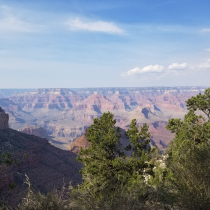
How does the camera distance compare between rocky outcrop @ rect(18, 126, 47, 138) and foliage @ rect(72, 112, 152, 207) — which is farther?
rocky outcrop @ rect(18, 126, 47, 138)

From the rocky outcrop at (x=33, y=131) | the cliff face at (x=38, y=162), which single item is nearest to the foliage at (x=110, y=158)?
the cliff face at (x=38, y=162)

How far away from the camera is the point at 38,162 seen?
63.3m

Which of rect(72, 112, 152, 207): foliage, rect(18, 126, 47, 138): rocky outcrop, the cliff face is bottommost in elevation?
rect(18, 126, 47, 138): rocky outcrop

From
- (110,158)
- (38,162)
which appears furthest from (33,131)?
(110,158)

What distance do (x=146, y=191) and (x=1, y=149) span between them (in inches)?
2147

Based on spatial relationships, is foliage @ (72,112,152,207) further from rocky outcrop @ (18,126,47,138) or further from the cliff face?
rocky outcrop @ (18,126,47,138)

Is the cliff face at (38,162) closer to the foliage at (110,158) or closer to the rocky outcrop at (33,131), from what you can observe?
the foliage at (110,158)

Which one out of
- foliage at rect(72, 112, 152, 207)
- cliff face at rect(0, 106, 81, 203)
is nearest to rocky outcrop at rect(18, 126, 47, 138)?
cliff face at rect(0, 106, 81, 203)

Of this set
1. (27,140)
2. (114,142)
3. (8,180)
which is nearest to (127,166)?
(114,142)

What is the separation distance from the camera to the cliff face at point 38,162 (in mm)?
52969

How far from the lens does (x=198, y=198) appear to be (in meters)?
7.30

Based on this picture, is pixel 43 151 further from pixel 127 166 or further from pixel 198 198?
pixel 198 198

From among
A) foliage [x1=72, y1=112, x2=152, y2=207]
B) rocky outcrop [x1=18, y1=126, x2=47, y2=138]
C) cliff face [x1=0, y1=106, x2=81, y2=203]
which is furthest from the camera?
rocky outcrop [x1=18, y1=126, x2=47, y2=138]

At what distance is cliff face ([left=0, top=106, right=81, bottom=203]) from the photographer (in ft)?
174
